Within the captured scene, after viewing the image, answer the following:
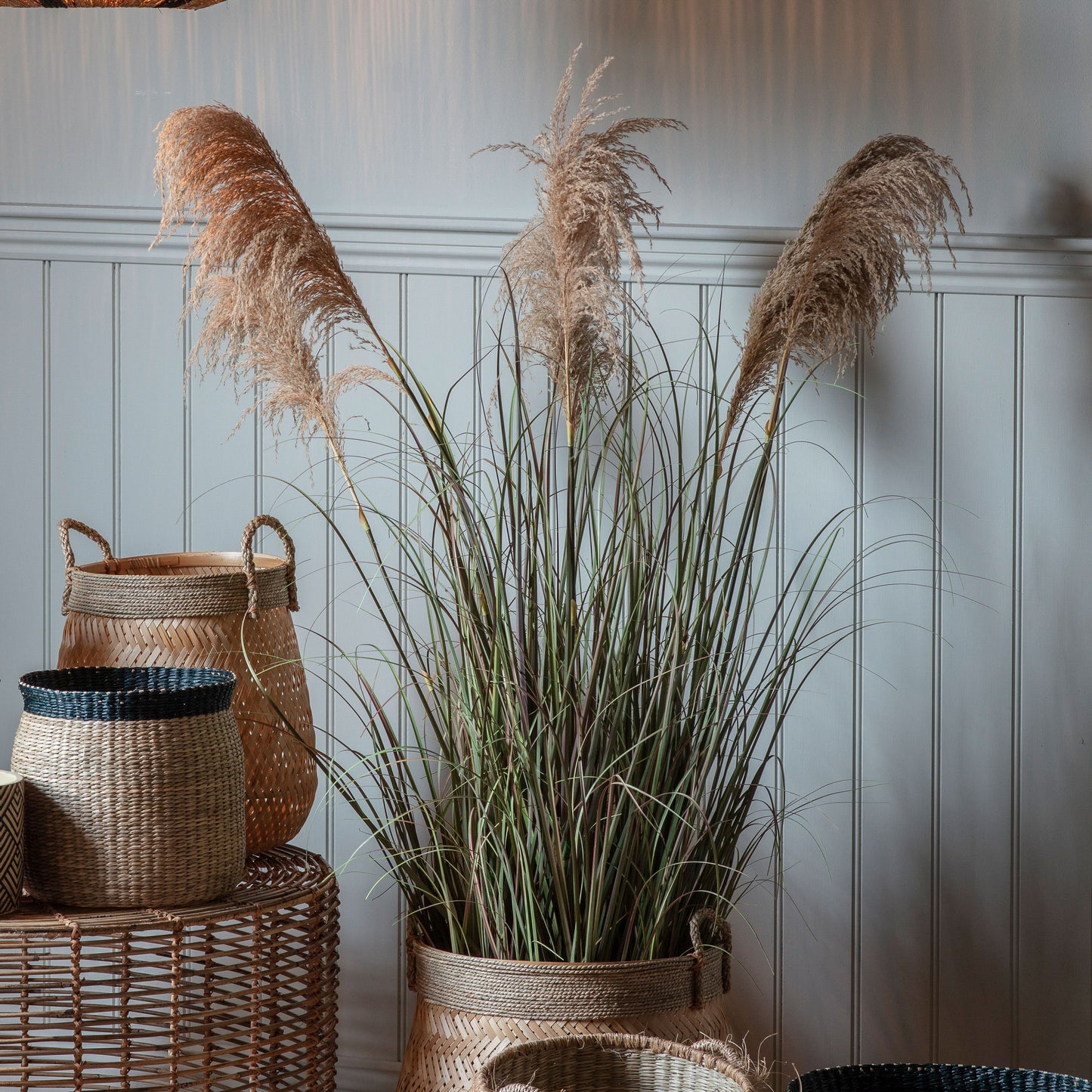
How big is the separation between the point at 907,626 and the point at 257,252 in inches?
43.3

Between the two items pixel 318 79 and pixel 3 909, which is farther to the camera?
pixel 318 79

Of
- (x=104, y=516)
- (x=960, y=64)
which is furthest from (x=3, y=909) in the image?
(x=960, y=64)

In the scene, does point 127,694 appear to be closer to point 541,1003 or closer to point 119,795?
point 119,795

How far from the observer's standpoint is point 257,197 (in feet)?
4.69

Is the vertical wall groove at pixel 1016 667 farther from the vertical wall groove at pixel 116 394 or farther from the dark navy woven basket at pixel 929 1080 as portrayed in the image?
the vertical wall groove at pixel 116 394

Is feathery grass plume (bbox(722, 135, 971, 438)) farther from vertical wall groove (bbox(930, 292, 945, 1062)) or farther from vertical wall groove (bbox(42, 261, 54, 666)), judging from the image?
vertical wall groove (bbox(42, 261, 54, 666))

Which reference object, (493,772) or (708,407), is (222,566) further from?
(708,407)

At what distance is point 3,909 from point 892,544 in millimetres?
1307

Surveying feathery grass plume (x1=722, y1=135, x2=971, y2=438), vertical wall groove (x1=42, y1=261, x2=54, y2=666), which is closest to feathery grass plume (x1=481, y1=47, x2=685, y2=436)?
feathery grass plume (x1=722, y1=135, x2=971, y2=438)

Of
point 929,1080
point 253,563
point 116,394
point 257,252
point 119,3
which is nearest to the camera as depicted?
point 929,1080

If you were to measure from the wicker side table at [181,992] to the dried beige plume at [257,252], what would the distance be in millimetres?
544

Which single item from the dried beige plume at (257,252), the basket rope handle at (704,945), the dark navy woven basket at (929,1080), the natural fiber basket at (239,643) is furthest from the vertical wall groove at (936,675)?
the natural fiber basket at (239,643)

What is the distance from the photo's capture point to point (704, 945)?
1.40 meters

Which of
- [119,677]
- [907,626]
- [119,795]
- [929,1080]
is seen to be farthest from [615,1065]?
[907,626]
